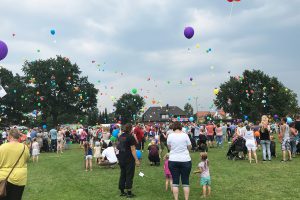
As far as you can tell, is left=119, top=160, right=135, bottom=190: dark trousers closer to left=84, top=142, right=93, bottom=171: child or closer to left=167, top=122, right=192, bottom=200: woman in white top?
left=167, top=122, right=192, bottom=200: woman in white top

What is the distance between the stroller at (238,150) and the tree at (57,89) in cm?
4515

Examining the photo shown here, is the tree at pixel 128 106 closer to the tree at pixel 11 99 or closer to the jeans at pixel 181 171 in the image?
the tree at pixel 11 99

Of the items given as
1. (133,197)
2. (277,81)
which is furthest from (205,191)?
(277,81)

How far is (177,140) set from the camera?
7.29 meters

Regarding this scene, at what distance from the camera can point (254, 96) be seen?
205 ft

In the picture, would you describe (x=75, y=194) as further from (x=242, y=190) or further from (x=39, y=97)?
(x=39, y=97)

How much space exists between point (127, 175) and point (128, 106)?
3585 inches

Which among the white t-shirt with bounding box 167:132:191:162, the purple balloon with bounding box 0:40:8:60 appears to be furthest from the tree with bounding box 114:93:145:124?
the white t-shirt with bounding box 167:132:191:162

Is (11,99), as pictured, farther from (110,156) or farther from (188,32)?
(188,32)

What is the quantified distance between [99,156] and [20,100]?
5192cm

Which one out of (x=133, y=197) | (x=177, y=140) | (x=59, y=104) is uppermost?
(x=59, y=104)

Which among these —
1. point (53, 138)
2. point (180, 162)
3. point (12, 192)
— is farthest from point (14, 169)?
point (53, 138)

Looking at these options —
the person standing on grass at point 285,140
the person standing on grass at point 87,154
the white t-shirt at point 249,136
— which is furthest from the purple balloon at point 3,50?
the person standing on grass at point 285,140

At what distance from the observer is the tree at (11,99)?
6234cm
